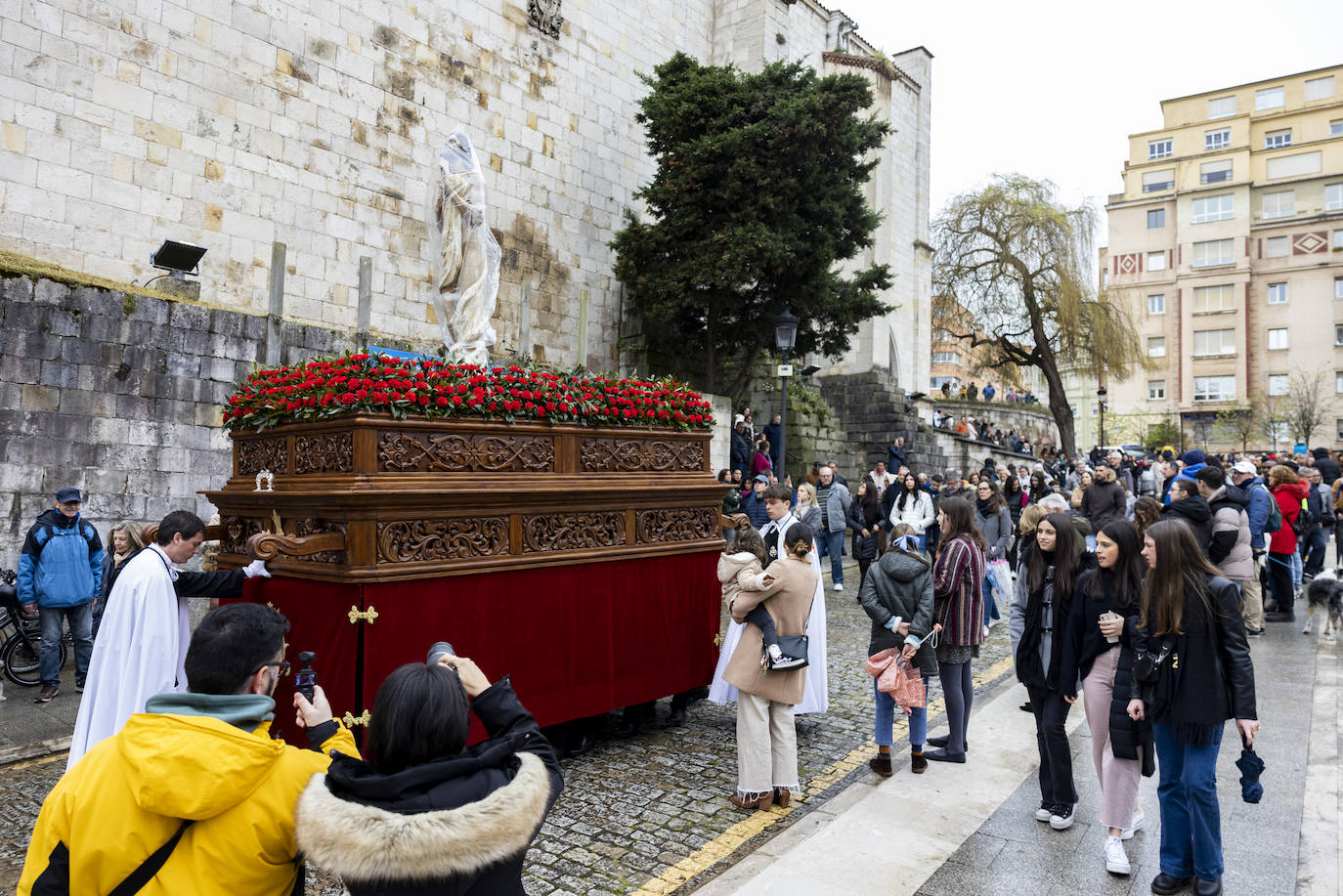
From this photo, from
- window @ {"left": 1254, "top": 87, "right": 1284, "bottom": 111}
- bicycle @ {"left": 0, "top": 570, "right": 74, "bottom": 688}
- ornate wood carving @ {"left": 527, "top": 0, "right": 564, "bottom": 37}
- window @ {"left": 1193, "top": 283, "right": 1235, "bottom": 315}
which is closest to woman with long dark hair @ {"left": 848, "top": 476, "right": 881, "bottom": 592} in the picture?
bicycle @ {"left": 0, "top": 570, "right": 74, "bottom": 688}

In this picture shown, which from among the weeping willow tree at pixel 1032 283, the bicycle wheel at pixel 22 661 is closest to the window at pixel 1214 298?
the weeping willow tree at pixel 1032 283

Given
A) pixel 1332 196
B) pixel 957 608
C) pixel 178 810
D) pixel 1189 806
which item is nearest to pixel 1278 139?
pixel 1332 196

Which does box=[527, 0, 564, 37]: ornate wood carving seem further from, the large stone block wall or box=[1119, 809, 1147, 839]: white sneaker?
box=[1119, 809, 1147, 839]: white sneaker

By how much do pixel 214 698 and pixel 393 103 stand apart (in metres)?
14.3

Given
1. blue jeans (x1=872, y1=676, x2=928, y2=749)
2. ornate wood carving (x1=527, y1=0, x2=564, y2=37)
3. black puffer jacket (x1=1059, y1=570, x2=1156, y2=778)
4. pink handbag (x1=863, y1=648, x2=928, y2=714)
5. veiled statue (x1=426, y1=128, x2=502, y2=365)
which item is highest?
ornate wood carving (x1=527, y1=0, x2=564, y2=37)

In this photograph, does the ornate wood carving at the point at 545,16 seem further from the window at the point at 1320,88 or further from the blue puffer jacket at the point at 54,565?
the window at the point at 1320,88

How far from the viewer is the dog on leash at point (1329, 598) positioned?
29.6ft

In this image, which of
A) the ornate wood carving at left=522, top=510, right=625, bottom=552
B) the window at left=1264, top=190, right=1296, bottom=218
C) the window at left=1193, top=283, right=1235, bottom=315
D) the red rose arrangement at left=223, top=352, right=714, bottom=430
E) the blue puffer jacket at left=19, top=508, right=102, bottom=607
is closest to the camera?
the red rose arrangement at left=223, top=352, right=714, bottom=430

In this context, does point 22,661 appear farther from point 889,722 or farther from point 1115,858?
point 1115,858

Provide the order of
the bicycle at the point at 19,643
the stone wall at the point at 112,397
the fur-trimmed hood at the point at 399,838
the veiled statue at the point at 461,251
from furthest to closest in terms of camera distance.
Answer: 1. the stone wall at the point at 112,397
2. the bicycle at the point at 19,643
3. the veiled statue at the point at 461,251
4. the fur-trimmed hood at the point at 399,838

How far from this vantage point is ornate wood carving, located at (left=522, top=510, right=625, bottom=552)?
536cm

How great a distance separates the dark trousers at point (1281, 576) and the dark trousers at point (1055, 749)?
25.7ft

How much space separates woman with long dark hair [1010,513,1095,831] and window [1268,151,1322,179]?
59541mm

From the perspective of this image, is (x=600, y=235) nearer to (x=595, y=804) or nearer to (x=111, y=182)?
(x=111, y=182)
